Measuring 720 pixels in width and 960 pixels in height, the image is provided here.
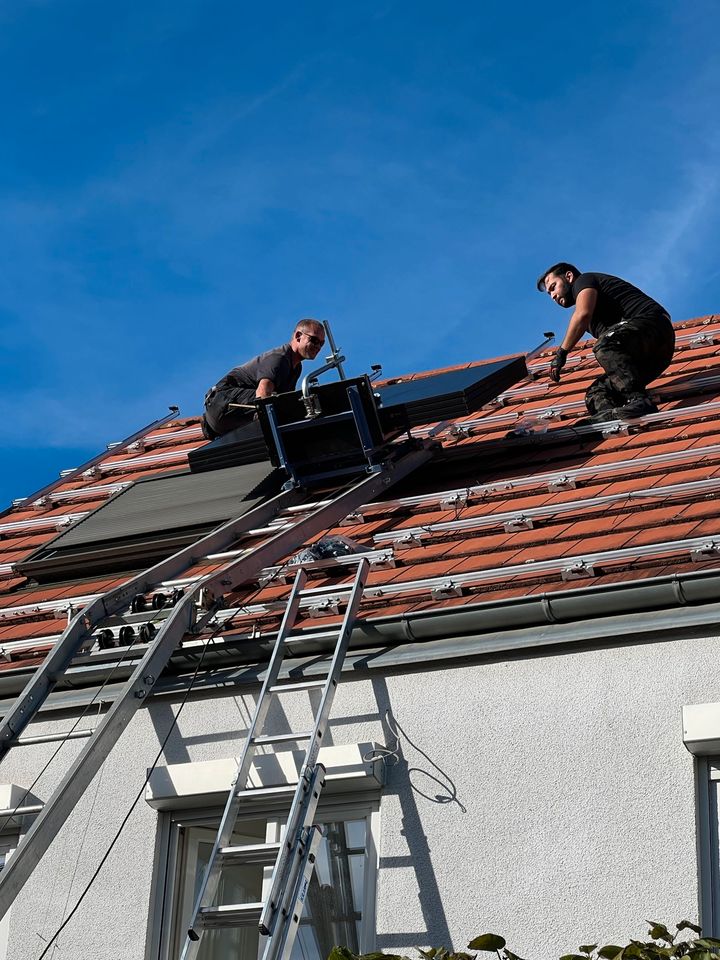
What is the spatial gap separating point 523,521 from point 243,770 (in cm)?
219

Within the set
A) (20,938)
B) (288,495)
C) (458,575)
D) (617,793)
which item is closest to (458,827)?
(617,793)

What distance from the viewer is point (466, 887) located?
512cm

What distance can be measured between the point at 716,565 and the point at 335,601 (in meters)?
1.81

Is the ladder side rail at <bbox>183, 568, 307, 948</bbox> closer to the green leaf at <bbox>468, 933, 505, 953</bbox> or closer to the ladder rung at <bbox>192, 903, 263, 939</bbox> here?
the ladder rung at <bbox>192, 903, 263, 939</bbox>

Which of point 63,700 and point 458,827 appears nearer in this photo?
point 458,827

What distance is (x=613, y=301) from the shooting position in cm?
842

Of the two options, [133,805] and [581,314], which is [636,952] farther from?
[581,314]

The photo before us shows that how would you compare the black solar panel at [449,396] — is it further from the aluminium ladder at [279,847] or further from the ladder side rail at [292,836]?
the ladder side rail at [292,836]

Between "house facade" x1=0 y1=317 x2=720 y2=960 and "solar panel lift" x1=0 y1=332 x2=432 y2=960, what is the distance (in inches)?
5.5

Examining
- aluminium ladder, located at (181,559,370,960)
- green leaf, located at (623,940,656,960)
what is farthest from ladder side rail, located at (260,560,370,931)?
green leaf, located at (623,940,656,960)

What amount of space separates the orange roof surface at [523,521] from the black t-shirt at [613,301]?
1.79ft

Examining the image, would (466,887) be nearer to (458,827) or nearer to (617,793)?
(458,827)

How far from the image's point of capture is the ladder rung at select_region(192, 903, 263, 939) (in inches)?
186

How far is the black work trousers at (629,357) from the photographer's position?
8.21 meters
